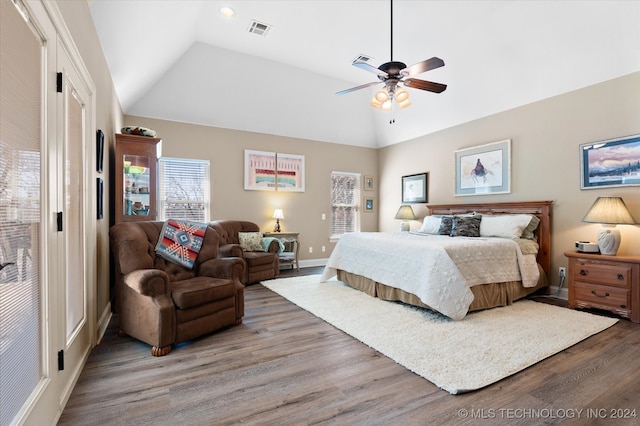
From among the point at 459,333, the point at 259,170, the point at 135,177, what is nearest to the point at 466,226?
the point at 459,333

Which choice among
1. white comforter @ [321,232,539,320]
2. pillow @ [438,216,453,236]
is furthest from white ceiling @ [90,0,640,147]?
white comforter @ [321,232,539,320]

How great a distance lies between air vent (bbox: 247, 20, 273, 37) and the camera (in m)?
4.18

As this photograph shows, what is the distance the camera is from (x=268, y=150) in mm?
6277

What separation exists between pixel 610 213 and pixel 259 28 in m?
5.01

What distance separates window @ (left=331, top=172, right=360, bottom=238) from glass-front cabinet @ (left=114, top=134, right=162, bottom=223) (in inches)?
156

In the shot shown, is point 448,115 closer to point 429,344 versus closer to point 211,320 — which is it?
point 429,344

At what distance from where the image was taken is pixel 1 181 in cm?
118

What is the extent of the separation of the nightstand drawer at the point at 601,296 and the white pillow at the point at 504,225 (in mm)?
932

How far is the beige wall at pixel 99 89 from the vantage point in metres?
2.11

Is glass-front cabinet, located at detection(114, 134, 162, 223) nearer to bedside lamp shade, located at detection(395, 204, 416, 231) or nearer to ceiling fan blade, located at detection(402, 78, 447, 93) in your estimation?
ceiling fan blade, located at detection(402, 78, 447, 93)

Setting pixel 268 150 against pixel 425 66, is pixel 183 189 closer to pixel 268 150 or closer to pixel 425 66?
pixel 268 150

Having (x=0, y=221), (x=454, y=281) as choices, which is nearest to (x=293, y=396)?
(x=0, y=221)

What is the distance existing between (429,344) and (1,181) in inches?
116

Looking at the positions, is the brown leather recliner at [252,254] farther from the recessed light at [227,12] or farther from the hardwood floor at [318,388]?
the recessed light at [227,12]
